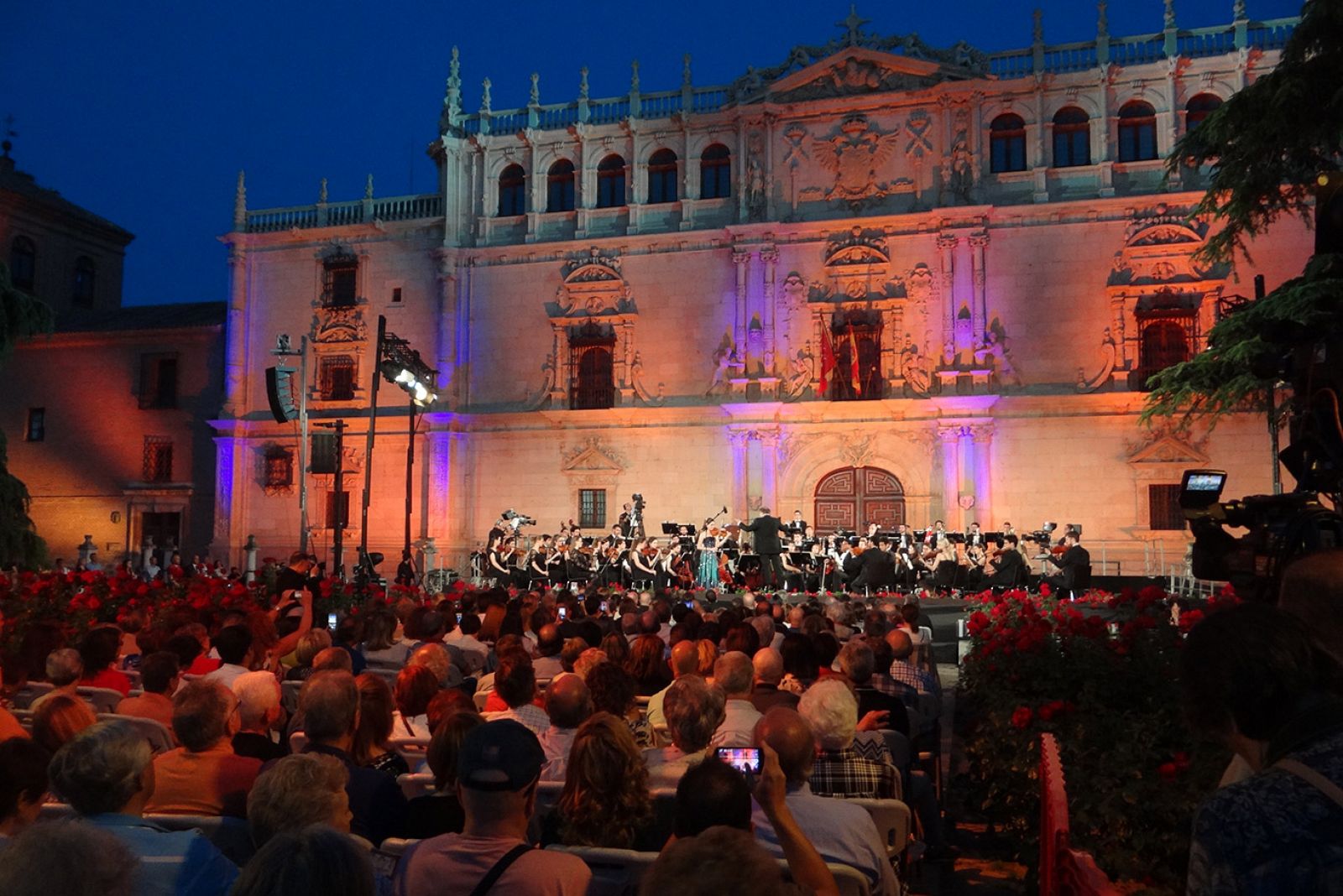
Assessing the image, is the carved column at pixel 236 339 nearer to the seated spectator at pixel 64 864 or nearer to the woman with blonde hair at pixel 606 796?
the woman with blonde hair at pixel 606 796

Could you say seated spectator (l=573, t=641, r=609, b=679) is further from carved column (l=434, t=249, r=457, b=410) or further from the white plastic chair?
carved column (l=434, t=249, r=457, b=410)

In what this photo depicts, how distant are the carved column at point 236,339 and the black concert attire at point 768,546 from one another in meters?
18.6

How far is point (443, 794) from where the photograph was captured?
4.17 metres

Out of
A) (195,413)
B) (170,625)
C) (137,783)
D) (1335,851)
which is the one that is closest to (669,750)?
(137,783)

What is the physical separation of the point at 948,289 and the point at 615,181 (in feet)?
33.7

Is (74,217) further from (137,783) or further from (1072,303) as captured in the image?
(137,783)

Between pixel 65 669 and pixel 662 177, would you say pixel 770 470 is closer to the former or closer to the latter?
pixel 662 177

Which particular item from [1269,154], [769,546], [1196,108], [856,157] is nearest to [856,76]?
[856,157]

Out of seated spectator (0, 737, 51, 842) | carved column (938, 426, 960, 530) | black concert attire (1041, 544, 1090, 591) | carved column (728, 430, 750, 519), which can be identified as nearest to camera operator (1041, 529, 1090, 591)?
black concert attire (1041, 544, 1090, 591)

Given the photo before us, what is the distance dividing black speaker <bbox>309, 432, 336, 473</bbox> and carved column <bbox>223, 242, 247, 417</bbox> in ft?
A: 17.4

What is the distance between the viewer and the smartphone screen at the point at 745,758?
13.2 feet

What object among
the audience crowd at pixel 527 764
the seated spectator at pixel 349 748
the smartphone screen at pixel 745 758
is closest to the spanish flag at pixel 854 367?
the audience crowd at pixel 527 764

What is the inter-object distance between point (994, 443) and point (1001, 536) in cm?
615

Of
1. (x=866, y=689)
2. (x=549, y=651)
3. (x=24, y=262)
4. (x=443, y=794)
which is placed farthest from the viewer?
(x=24, y=262)
